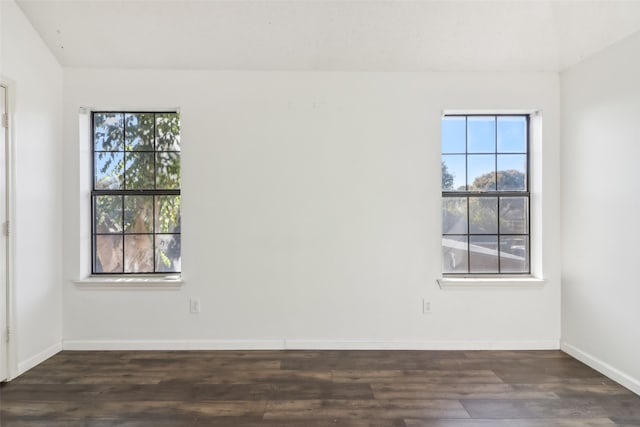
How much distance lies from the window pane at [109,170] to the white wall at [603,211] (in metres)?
4.05

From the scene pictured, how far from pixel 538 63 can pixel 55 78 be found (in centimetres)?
423

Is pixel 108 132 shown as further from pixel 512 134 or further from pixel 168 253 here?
pixel 512 134

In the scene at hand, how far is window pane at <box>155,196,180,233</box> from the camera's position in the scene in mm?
3146

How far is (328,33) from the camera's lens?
2.76m

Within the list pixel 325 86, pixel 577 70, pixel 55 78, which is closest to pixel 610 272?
pixel 577 70

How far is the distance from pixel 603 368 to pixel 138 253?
401 cm

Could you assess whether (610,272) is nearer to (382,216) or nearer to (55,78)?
(382,216)

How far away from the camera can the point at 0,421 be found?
6.57ft

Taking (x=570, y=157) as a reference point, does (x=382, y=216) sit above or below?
below

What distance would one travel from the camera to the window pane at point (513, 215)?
3178 mm

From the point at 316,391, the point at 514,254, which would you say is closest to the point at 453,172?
the point at 514,254

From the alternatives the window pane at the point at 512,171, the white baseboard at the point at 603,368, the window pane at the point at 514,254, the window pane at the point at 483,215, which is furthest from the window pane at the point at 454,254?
the white baseboard at the point at 603,368

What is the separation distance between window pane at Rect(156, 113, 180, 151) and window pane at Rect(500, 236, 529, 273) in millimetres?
3210

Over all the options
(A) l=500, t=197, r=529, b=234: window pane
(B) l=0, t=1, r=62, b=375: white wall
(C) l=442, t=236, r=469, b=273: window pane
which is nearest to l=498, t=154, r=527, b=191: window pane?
(A) l=500, t=197, r=529, b=234: window pane
